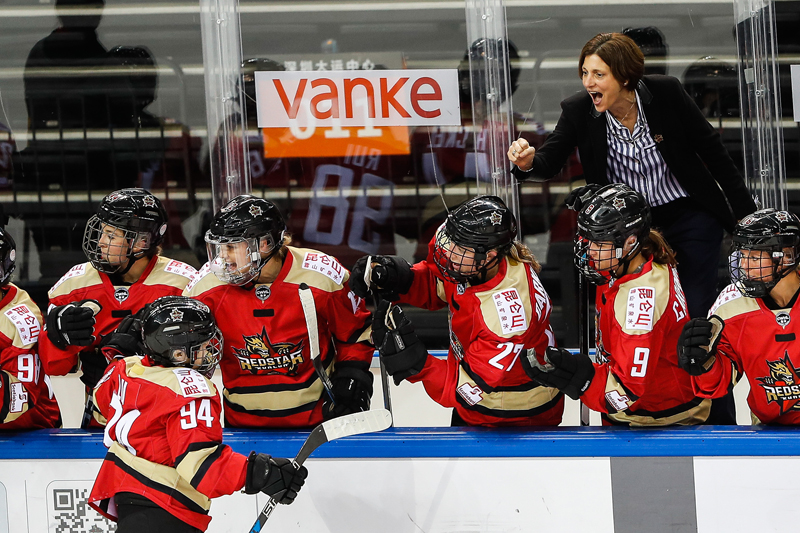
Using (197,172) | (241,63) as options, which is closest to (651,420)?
(241,63)

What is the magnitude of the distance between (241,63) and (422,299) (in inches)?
59.3

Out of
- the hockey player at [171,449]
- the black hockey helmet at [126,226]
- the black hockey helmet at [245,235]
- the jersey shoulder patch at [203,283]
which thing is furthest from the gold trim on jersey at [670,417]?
the black hockey helmet at [126,226]

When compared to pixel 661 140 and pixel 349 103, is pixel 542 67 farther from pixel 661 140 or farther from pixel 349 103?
pixel 661 140

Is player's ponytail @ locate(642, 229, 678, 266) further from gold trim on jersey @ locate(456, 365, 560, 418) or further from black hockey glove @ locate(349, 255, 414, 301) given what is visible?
black hockey glove @ locate(349, 255, 414, 301)

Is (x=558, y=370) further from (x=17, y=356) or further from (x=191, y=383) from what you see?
(x=17, y=356)

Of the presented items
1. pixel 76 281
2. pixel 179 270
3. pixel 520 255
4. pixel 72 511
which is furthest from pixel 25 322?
pixel 520 255

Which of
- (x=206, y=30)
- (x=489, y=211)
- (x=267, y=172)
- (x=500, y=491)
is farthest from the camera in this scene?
(x=267, y=172)

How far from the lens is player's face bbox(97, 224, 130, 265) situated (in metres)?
2.35

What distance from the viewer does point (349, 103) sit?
342 cm

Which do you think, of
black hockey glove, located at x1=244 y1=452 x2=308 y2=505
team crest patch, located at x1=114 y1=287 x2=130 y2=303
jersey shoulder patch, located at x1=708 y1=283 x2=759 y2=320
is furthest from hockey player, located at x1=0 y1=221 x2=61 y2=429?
jersey shoulder patch, located at x1=708 y1=283 x2=759 y2=320

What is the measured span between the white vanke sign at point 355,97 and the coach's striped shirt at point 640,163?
1.08m

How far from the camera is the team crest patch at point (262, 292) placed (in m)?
2.31

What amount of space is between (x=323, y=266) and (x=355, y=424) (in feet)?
1.97

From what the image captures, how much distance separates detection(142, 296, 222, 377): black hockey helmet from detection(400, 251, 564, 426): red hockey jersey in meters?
0.56
